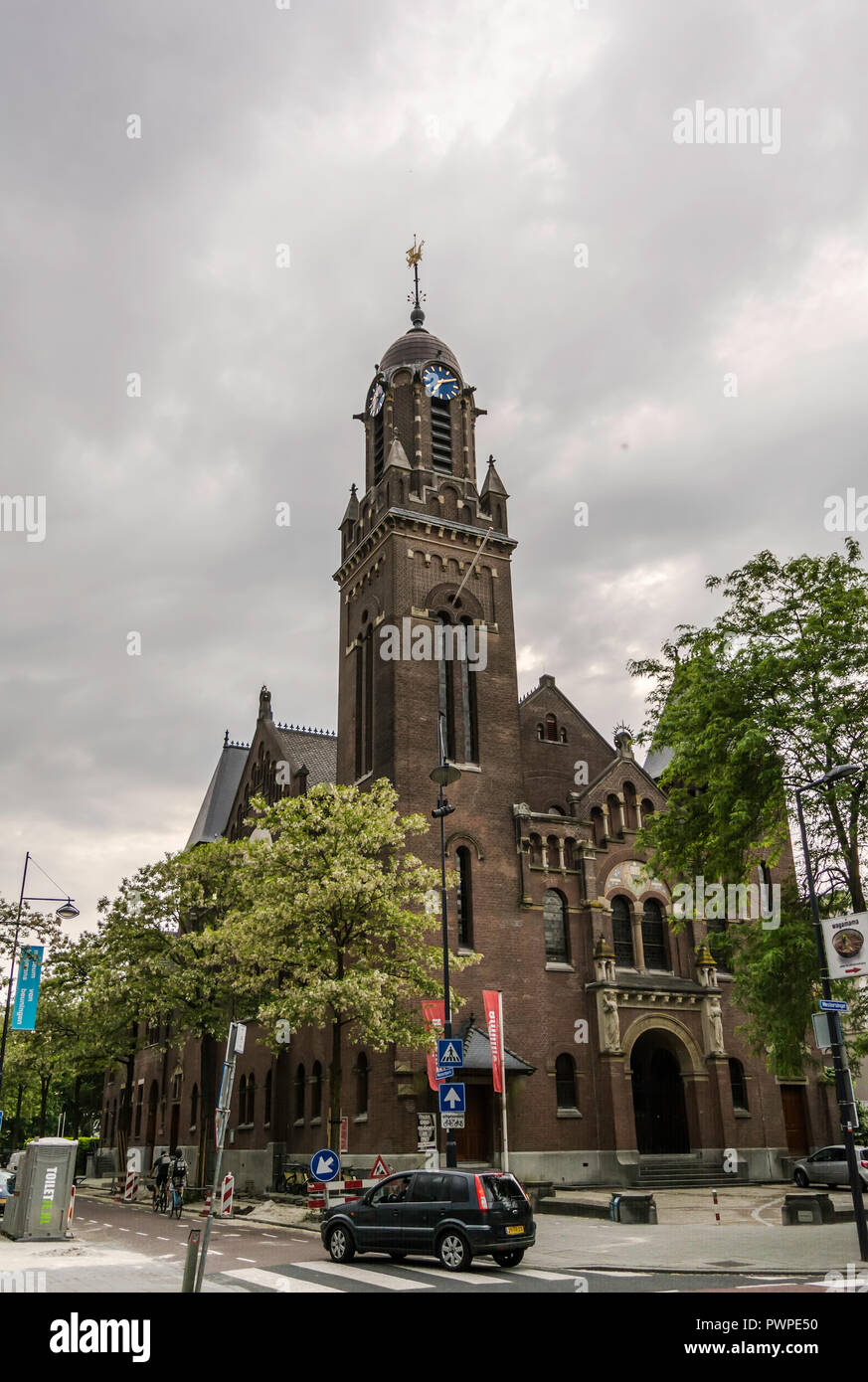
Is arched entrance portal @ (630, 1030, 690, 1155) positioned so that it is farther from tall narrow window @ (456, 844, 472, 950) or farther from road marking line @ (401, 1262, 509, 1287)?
road marking line @ (401, 1262, 509, 1287)

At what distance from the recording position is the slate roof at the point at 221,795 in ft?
184

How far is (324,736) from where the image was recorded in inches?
2032

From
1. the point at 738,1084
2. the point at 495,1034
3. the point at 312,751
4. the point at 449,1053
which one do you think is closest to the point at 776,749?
the point at 449,1053

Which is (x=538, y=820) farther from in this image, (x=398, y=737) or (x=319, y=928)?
(x=319, y=928)

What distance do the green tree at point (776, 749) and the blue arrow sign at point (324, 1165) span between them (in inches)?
375

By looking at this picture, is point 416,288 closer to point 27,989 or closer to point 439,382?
point 439,382

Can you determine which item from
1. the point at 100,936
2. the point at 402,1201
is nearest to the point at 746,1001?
the point at 402,1201

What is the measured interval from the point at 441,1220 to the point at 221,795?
4249 centimetres

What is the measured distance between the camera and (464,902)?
35031mm

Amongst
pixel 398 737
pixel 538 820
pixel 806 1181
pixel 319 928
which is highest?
pixel 398 737

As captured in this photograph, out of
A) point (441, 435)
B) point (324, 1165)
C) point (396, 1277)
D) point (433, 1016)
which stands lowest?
point (396, 1277)

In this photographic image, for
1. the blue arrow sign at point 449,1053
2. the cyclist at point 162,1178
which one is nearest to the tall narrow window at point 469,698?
the blue arrow sign at point 449,1053

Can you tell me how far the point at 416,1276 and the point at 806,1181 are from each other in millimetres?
21725
